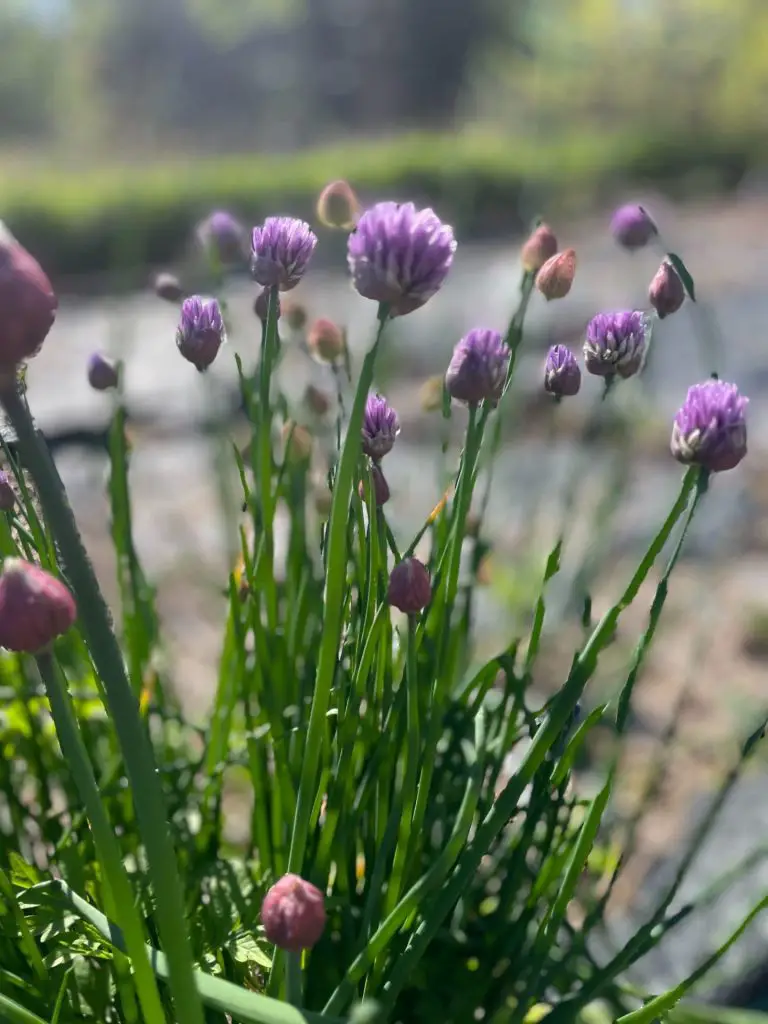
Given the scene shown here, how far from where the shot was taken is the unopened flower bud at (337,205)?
0.43 metres

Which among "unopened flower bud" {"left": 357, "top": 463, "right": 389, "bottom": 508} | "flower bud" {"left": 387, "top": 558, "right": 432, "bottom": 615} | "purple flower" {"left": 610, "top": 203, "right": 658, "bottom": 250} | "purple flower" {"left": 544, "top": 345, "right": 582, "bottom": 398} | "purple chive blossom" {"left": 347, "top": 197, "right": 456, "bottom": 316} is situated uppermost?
"purple flower" {"left": 610, "top": 203, "right": 658, "bottom": 250}

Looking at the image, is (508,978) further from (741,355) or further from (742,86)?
(742,86)

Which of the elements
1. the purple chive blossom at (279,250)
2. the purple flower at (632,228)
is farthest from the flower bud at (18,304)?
the purple flower at (632,228)

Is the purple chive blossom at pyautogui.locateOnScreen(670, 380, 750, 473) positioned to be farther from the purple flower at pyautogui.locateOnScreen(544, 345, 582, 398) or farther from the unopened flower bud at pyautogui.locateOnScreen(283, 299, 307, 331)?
the unopened flower bud at pyautogui.locateOnScreen(283, 299, 307, 331)

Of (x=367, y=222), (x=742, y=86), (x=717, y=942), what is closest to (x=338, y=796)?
(x=367, y=222)

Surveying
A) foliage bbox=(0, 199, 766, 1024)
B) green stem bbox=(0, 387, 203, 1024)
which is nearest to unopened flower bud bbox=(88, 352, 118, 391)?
foliage bbox=(0, 199, 766, 1024)

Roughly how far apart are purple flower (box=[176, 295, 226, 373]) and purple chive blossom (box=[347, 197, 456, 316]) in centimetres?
10

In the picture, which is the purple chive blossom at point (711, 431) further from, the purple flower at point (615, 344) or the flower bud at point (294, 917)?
the flower bud at point (294, 917)

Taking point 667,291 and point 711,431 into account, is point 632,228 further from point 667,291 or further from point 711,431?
point 711,431

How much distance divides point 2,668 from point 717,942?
0.54 metres

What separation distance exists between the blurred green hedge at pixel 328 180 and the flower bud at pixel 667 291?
4.14 m

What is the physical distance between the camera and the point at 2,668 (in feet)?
1.89

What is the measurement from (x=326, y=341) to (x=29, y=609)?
0.26 m

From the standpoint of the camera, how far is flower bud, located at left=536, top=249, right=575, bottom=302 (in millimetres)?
397
